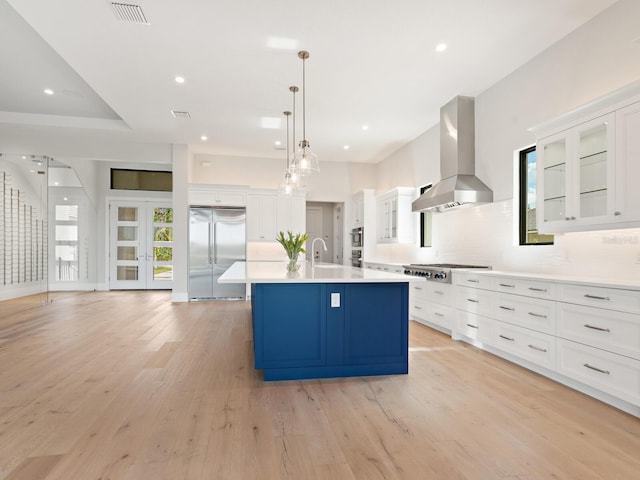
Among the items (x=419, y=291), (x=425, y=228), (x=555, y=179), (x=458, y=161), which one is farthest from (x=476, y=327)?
(x=425, y=228)

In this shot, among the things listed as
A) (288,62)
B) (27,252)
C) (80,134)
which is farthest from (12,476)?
(27,252)

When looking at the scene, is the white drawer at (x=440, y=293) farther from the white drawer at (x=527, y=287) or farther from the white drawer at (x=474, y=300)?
the white drawer at (x=527, y=287)

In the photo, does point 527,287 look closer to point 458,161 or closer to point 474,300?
point 474,300

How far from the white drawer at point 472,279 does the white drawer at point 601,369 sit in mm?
926

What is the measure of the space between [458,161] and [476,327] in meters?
2.14

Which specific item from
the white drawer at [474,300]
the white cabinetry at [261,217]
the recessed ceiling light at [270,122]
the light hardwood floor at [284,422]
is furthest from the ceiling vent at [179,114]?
the white drawer at [474,300]

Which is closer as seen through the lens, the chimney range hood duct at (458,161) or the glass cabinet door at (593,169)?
the glass cabinet door at (593,169)

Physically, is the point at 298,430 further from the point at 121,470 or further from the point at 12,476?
the point at 12,476

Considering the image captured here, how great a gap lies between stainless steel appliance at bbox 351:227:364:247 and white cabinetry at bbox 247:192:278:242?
1.76 meters

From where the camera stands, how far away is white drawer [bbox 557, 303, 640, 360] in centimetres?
224

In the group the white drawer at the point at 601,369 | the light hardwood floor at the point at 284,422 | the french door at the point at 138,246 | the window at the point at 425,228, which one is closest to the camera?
the light hardwood floor at the point at 284,422

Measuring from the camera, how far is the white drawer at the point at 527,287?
9.39ft

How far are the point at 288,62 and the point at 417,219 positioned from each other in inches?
139

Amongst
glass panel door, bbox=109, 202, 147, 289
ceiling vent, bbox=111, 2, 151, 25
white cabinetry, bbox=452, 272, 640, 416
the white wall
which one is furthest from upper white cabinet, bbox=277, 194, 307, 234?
ceiling vent, bbox=111, 2, 151, 25
